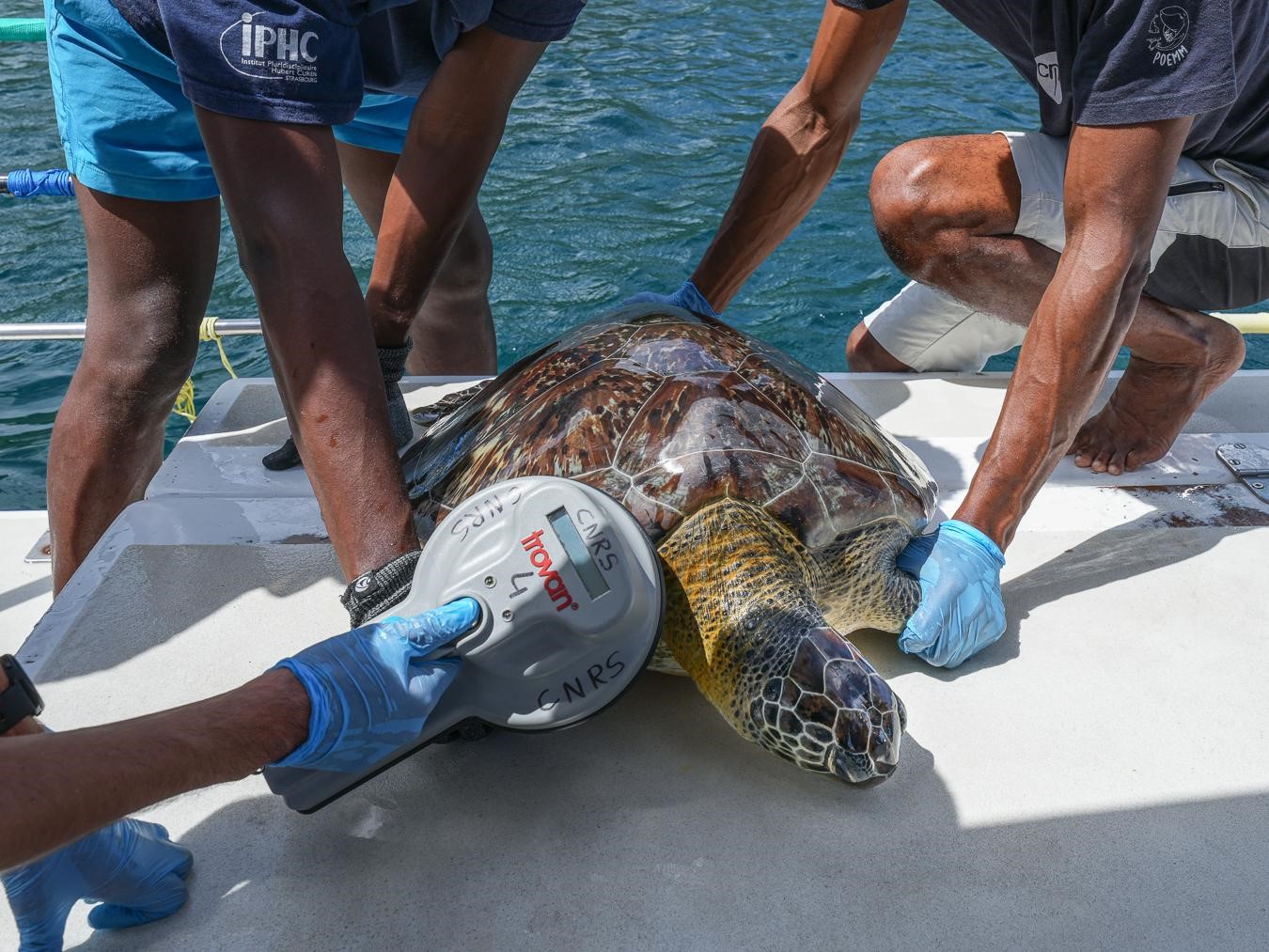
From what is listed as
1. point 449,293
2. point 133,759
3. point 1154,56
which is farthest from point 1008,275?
point 133,759

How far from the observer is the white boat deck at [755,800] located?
1.28m

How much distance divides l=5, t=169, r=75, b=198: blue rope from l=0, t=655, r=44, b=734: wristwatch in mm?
1965

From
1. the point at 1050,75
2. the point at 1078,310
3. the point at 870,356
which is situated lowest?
the point at 870,356

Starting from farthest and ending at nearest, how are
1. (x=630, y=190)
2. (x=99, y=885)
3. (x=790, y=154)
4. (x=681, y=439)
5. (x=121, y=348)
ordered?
1. (x=630, y=190)
2. (x=790, y=154)
3. (x=121, y=348)
4. (x=681, y=439)
5. (x=99, y=885)

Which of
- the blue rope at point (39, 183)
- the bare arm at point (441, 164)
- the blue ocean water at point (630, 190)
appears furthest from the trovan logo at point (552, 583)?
the blue ocean water at point (630, 190)

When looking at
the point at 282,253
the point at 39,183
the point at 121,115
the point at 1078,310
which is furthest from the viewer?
the point at 39,183

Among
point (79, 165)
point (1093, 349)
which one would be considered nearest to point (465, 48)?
point (79, 165)

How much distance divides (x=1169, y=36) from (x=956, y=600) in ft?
3.36

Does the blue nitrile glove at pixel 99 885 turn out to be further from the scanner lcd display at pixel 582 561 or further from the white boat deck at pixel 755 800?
the scanner lcd display at pixel 582 561

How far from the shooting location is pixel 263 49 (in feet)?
5.11

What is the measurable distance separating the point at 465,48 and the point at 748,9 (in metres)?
8.59

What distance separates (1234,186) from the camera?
2.37 metres

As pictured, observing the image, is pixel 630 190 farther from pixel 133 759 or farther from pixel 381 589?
pixel 133 759

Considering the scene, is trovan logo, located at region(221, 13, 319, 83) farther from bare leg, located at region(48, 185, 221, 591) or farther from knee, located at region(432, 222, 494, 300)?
knee, located at region(432, 222, 494, 300)
